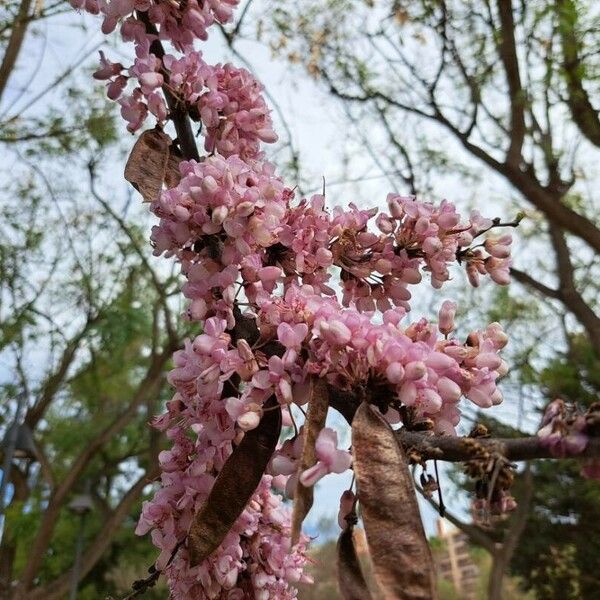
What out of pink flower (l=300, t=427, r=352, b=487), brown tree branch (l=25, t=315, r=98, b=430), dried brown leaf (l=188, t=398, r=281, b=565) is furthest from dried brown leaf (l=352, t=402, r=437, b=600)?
brown tree branch (l=25, t=315, r=98, b=430)

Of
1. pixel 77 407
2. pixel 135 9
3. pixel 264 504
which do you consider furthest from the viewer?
pixel 77 407

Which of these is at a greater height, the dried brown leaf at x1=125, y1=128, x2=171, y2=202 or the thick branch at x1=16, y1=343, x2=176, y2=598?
the thick branch at x1=16, y1=343, x2=176, y2=598

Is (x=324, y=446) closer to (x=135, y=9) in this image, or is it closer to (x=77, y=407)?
(x=135, y=9)

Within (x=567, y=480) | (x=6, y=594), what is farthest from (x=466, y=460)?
(x=567, y=480)

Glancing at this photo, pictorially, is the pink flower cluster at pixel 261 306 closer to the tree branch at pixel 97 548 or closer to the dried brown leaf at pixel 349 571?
the dried brown leaf at pixel 349 571

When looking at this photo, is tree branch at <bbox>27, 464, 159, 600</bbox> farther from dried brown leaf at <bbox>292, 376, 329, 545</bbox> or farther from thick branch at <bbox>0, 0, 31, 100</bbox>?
dried brown leaf at <bbox>292, 376, 329, 545</bbox>

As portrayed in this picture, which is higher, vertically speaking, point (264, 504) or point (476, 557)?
point (476, 557)
